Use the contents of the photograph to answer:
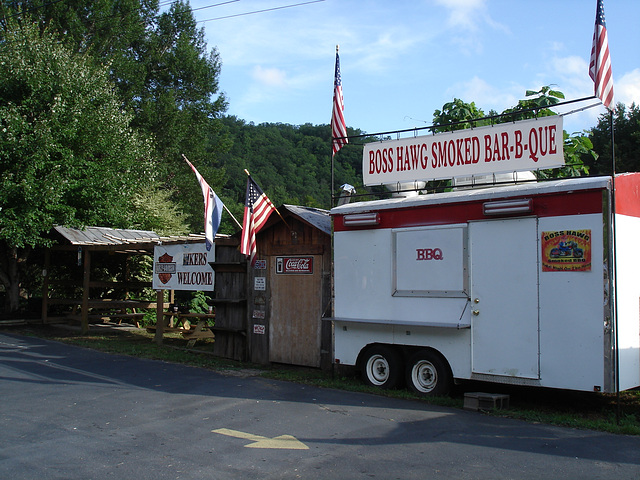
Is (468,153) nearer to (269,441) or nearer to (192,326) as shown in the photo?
(269,441)

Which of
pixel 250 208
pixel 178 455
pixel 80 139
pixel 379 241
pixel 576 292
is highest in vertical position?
pixel 80 139

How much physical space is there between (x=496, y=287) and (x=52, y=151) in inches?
640

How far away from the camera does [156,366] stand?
40.3 ft

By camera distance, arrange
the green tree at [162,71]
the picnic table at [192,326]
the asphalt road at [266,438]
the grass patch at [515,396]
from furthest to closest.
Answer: the green tree at [162,71] → the picnic table at [192,326] → the grass patch at [515,396] → the asphalt road at [266,438]

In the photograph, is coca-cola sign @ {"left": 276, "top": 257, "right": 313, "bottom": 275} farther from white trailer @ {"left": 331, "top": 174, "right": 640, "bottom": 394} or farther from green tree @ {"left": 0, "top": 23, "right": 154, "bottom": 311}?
green tree @ {"left": 0, "top": 23, "right": 154, "bottom": 311}

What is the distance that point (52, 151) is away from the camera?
1975 cm

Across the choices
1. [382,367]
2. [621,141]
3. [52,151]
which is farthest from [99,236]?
[621,141]

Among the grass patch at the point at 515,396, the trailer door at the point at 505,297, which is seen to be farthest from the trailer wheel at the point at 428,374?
the trailer door at the point at 505,297

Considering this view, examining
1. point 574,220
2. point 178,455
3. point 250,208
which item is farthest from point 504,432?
point 250,208

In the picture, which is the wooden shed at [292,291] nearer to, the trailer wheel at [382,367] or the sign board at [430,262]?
the trailer wheel at [382,367]

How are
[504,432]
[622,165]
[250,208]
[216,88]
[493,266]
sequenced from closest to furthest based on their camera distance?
1. [504,432]
2. [493,266]
3. [250,208]
4. [622,165]
5. [216,88]

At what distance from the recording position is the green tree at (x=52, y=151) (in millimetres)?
18609

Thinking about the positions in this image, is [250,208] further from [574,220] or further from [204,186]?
[574,220]

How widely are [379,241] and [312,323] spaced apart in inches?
102
